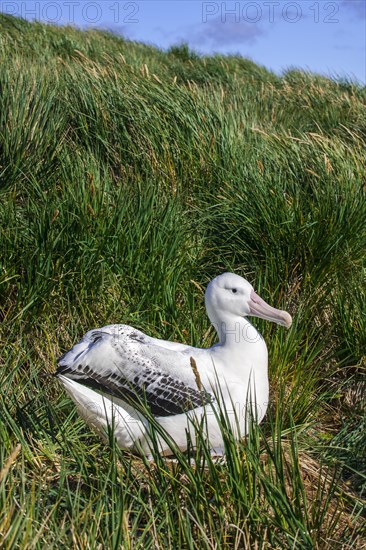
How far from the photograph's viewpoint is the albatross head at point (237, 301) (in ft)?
10.8

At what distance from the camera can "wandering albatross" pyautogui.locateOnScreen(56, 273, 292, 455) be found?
3.04 meters

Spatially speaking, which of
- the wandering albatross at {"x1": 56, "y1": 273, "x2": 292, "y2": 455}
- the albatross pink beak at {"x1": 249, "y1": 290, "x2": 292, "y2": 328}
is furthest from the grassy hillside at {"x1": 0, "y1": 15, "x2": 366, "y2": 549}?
the albatross pink beak at {"x1": 249, "y1": 290, "x2": 292, "y2": 328}

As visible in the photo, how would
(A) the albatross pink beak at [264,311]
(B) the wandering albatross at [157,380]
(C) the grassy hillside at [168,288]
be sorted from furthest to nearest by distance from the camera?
(A) the albatross pink beak at [264,311]
(B) the wandering albatross at [157,380]
(C) the grassy hillside at [168,288]

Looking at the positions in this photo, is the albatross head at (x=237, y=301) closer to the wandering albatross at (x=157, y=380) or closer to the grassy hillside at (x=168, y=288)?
the wandering albatross at (x=157, y=380)

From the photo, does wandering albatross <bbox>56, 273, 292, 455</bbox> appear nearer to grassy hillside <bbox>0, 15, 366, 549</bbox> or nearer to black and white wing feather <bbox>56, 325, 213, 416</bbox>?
black and white wing feather <bbox>56, 325, 213, 416</bbox>

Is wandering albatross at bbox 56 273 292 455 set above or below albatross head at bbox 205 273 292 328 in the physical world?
below

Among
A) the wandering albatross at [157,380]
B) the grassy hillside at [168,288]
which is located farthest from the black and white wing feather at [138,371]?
the grassy hillside at [168,288]

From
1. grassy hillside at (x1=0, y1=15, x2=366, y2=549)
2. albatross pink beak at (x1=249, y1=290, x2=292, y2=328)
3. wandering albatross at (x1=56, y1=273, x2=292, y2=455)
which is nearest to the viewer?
grassy hillside at (x1=0, y1=15, x2=366, y2=549)

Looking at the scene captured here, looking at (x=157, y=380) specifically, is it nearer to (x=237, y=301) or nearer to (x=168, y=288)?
(x=237, y=301)

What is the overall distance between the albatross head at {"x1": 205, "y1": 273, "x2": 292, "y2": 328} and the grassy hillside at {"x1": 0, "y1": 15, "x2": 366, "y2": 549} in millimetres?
398

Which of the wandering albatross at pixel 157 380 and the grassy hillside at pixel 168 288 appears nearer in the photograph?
the grassy hillside at pixel 168 288

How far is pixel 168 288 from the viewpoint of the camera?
4.05 meters

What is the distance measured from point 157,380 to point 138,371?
0.26 ft

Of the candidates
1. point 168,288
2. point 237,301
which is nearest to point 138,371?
point 237,301
